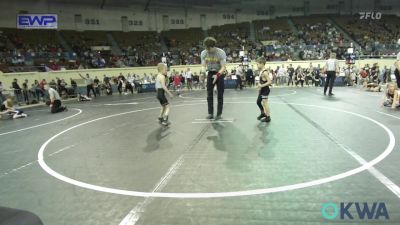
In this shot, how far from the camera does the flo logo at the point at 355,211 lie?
3010 mm

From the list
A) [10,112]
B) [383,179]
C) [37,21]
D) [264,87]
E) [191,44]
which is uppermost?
[37,21]

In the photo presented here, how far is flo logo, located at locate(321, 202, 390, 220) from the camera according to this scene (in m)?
3.01

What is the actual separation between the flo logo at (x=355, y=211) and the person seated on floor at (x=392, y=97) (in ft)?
24.7

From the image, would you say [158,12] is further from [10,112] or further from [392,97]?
[392,97]

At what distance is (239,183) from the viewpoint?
12.9ft

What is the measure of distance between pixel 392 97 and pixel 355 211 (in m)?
8.45

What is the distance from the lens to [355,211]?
3119 mm

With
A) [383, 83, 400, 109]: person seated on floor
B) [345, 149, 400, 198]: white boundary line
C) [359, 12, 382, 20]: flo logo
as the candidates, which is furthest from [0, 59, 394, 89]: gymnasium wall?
[345, 149, 400, 198]: white boundary line

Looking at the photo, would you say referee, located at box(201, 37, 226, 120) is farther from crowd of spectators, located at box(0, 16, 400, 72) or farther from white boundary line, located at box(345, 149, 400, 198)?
crowd of spectators, located at box(0, 16, 400, 72)

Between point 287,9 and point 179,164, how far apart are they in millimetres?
41364

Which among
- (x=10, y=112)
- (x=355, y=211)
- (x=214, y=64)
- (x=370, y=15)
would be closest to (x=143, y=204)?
(x=355, y=211)

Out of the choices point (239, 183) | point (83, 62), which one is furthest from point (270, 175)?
point (83, 62)

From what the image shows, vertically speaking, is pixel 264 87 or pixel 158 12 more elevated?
pixel 158 12

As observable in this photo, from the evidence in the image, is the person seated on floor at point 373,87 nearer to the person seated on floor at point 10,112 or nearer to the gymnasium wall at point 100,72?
the gymnasium wall at point 100,72
